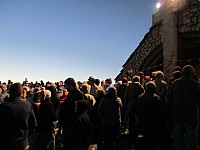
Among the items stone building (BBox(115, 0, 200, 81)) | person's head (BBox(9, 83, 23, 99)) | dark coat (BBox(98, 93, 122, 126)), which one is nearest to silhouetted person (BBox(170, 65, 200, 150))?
dark coat (BBox(98, 93, 122, 126))

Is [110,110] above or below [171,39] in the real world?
below

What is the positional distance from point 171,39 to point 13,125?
8.27 m

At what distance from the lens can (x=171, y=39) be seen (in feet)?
35.3

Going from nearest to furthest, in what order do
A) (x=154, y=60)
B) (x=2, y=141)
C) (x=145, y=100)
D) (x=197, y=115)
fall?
(x=2, y=141) → (x=197, y=115) → (x=145, y=100) → (x=154, y=60)

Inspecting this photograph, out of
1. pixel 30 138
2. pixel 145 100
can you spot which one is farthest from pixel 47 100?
pixel 145 100

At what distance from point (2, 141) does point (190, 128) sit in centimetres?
367

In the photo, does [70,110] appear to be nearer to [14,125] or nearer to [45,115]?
[14,125]

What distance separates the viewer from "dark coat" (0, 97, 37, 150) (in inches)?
169

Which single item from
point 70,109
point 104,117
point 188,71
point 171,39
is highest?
point 171,39

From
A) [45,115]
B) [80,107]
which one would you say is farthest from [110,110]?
[45,115]

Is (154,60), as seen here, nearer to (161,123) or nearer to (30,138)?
(161,123)

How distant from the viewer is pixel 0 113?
4.36 metres

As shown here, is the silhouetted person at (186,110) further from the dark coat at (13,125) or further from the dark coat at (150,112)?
the dark coat at (13,125)

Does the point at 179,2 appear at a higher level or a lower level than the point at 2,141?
higher
